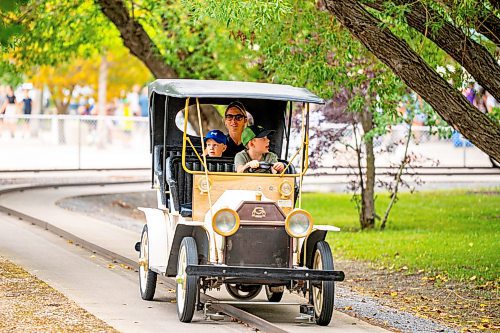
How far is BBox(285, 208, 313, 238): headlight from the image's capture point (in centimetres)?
1117

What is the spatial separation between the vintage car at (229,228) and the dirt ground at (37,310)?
0.93m

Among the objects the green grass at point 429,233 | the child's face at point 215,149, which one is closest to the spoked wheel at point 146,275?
the child's face at point 215,149

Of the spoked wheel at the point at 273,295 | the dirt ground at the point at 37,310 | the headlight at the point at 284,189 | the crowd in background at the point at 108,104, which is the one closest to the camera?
the dirt ground at the point at 37,310

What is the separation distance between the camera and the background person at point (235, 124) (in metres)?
12.8

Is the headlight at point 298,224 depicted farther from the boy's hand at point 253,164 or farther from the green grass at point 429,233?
the green grass at point 429,233

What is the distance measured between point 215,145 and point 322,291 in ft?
7.42

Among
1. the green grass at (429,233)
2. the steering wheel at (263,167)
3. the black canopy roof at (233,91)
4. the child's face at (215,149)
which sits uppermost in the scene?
the black canopy roof at (233,91)

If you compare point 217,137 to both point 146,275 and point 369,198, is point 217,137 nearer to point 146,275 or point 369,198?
point 146,275

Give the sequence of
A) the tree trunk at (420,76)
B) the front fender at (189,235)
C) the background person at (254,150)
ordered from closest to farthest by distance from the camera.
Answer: the front fender at (189,235), the background person at (254,150), the tree trunk at (420,76)

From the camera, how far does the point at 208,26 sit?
24.4 meters

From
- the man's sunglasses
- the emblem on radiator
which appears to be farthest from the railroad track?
the man's sunglasses

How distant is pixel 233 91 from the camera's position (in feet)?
39.2

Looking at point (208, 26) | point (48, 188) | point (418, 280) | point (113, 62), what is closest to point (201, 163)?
point (418, 280)

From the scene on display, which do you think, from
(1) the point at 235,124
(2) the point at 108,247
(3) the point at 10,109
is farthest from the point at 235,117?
(3) the point at 10,109
